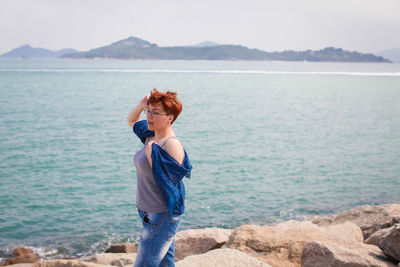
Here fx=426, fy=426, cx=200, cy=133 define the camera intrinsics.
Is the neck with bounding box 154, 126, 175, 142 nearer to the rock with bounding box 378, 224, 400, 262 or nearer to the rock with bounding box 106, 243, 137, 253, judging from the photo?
the rock with bounding box 378, 224, 400, 262

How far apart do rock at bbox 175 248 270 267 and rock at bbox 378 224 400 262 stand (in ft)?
4.76

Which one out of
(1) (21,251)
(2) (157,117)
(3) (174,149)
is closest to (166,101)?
(2) (157,117)

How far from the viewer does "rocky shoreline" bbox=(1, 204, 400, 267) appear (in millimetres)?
5004

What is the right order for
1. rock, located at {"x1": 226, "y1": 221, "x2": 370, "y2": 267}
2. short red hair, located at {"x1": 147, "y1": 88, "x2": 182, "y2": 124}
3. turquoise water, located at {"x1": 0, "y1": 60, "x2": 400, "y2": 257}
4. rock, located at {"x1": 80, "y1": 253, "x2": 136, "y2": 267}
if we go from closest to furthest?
short red hair, located at {"x1": 147, "y1": 88, "x2": 182, "y2": 124} < rock, located at {"x1": 226, "y1": 221, "x2": 370, "y2": 267} < rock, located at {"x1": 80, "y1": 253, "x2": 136, "y2": 267} < turquoise water, located at {"x1": 0, "y1": 60, "x2": 400, "y2": 257}

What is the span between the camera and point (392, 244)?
502cm

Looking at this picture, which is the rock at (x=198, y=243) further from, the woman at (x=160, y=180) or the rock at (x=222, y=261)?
the woman at (x=160, y=180)

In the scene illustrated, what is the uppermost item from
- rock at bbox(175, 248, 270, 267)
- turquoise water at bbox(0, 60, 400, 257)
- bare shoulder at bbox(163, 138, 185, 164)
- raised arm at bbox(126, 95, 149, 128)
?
raised arm at bbox(126, 95, 149, 128)

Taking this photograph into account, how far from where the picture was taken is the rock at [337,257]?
4.95 m

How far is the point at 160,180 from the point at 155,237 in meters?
0.49

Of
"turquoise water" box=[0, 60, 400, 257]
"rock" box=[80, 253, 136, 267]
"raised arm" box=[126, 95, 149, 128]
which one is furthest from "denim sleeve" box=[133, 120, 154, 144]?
"turquoise water" box=[0, 60, 400, 257]

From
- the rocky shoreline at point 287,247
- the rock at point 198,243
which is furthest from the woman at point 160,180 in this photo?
the rock at point 198,243

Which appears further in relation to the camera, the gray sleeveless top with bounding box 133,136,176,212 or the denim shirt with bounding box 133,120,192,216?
the gray sleeveless top with bounding box 133,136,176,212

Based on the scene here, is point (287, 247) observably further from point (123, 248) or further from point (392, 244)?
point (123, 248)

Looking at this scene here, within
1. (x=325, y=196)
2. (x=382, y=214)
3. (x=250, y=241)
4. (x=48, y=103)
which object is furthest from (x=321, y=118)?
(x=250, y=241)
